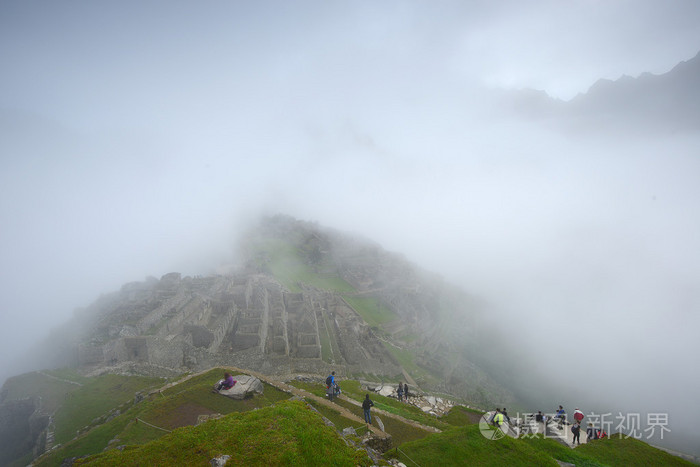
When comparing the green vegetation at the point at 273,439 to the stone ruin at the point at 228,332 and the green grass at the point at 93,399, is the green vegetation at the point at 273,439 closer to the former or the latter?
the green grass at the point at 93,399

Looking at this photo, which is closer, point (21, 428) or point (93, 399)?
point (93, 399)

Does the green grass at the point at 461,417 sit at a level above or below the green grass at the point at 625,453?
below

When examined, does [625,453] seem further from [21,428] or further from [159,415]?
[21,428]

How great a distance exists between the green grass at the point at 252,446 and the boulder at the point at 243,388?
23.3 ft

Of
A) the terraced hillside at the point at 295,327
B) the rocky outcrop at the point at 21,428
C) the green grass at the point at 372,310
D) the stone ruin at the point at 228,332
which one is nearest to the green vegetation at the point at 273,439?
the rocky outcrop at the point at 21,428

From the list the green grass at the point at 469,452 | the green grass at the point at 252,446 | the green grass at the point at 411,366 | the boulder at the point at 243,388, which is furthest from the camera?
the green grass at the point at 411,366

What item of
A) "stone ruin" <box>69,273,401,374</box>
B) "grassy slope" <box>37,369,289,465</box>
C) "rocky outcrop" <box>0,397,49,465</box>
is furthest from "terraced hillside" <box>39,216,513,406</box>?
"grassy slope" <box>37,369,289,465</box>

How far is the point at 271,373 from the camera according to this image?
1196 inches

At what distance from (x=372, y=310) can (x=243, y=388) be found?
54.3 meters

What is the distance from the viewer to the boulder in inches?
685

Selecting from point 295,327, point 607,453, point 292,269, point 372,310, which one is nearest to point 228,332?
point 295,327

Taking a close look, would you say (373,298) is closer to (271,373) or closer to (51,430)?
(271,373)

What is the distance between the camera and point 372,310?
69.9 metres

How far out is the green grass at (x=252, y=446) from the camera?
28.2 feet
